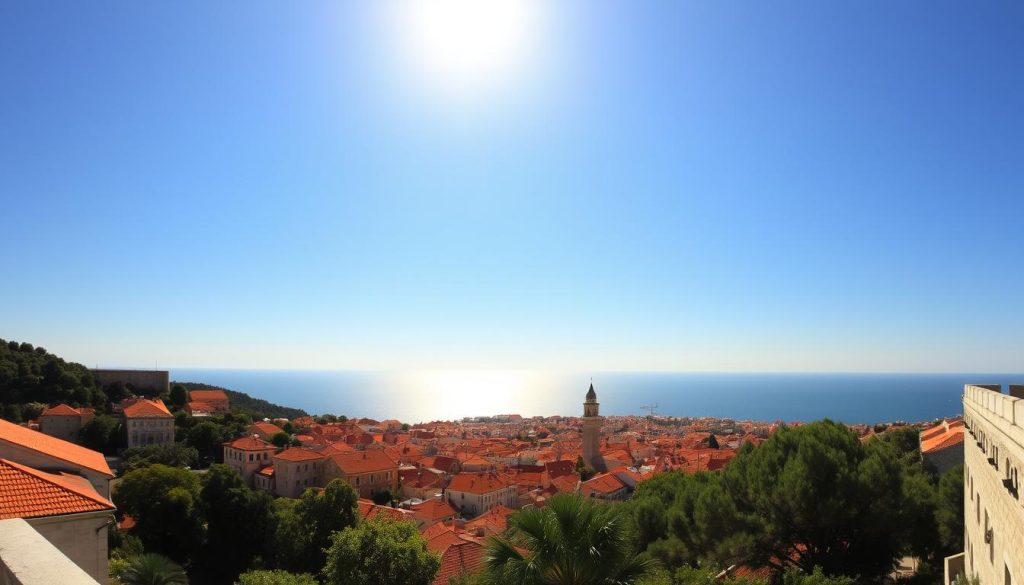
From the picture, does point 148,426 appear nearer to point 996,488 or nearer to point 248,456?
point 248,456

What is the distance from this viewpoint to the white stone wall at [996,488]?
5820 millimetres

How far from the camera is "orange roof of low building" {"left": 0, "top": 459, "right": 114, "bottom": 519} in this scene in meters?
7.27

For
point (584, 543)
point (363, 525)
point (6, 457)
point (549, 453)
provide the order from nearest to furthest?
point (584, 543) → point (6, 457) → point (363, 525) → point (549, 453)

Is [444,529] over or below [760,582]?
below

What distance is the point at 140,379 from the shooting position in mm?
61375

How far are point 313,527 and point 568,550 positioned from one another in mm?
20539

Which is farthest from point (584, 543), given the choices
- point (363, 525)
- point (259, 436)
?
point (259, 436)

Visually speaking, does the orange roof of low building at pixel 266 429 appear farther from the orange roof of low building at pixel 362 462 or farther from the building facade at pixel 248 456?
the orange roof of low building at pixel 362 462

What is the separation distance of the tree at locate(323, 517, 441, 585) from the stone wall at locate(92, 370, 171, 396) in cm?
5648

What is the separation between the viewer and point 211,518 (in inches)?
1027

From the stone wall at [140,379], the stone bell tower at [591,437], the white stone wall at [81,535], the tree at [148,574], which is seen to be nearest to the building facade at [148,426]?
the stone wall at [140,379]

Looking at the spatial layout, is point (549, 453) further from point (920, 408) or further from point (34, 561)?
point (920, 408)

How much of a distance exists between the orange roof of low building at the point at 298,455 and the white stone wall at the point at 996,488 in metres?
37.6

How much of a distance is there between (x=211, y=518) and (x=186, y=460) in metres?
17.4
